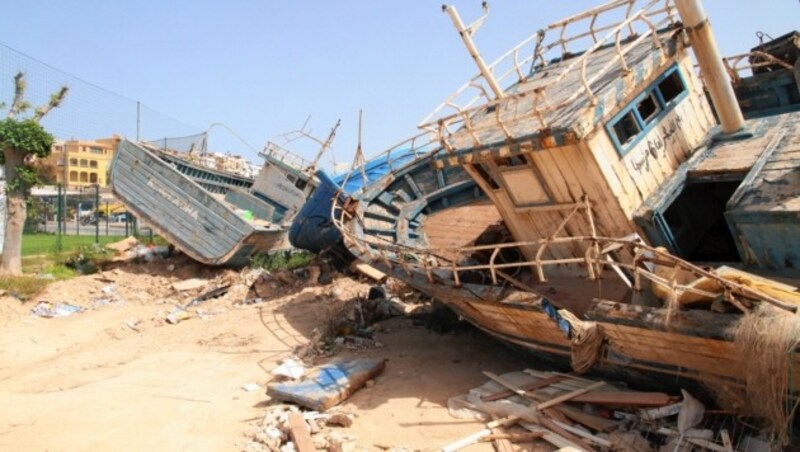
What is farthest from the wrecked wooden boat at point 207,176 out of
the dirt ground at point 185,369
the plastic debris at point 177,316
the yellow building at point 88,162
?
the yellow building at point 88,162

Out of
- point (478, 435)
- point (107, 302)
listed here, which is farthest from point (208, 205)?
point (478, 435)

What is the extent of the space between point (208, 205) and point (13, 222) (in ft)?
13.3

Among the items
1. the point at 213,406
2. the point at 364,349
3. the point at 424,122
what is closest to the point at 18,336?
the point at 213,406

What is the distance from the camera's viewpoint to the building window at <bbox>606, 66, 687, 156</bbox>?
19.1ft

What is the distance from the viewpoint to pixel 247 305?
11375 millimetres

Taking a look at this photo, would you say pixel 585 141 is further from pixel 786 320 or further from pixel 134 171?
pixel 134 171

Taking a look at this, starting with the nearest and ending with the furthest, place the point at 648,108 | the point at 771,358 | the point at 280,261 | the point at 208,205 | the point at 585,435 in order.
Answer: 1. the point at 771,358
2. the point at 585,435
3. the point at 648,108
4. the point at 208,205
5. the point at 280,261

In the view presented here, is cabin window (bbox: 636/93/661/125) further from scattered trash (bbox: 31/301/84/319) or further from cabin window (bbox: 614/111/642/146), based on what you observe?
scattered trash (bbox: 31/301/84/319)

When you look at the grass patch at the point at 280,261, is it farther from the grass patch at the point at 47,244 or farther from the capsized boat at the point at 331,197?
the grass patch at the point at 47,244

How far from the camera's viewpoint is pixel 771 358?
149 inches

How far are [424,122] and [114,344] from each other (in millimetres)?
6766

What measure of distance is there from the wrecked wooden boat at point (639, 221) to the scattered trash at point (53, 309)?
6.93m

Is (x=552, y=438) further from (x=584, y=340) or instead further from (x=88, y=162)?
(x=88, y=162)

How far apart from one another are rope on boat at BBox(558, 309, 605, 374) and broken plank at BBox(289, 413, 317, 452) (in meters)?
2.51
